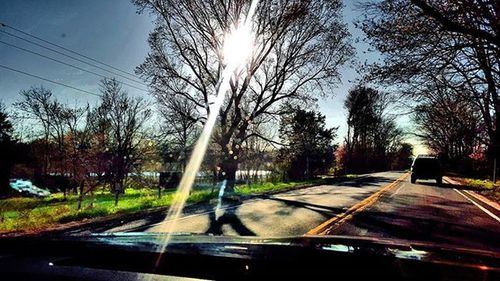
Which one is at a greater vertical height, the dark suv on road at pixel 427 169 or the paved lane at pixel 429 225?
the dark suv on road at pixel 427 169

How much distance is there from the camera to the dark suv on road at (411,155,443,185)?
102 feet

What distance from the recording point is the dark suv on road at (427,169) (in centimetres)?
3124

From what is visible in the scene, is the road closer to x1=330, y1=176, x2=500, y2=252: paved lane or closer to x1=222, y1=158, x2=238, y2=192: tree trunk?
x1=330, y1=176, x2=500, y2=252: paved lane

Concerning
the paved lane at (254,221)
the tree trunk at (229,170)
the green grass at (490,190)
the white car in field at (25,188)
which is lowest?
the white car in field at (25,188)

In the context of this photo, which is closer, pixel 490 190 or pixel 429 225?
pixel 429 225

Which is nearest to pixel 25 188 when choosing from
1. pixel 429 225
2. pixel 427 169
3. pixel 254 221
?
pixel 427 169

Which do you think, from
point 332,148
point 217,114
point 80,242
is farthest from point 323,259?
point 332,148

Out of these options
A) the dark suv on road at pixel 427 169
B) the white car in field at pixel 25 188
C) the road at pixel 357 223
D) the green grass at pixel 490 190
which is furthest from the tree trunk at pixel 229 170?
the white car in field at pixel 25 188

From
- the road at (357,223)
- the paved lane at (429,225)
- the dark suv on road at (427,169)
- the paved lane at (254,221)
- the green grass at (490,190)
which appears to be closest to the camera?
the paved lane at (429,225)

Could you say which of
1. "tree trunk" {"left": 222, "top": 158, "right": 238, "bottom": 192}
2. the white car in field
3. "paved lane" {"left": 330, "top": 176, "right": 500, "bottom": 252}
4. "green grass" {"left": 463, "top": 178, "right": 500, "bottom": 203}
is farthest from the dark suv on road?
the white car in field

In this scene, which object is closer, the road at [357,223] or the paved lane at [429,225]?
the paved lane at [429,225]

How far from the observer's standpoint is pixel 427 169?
31656 mm

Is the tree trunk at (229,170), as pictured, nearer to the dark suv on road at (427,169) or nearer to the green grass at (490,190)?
the dark suv on road at (427,169)

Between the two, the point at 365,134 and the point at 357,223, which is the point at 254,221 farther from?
the point at 365,134
